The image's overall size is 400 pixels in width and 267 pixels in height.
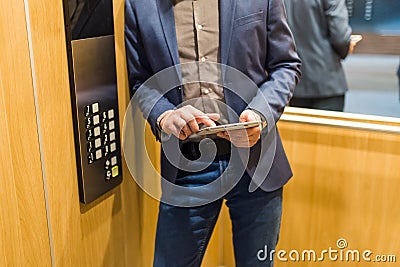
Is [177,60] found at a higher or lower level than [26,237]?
higher

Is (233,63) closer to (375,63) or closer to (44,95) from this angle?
(44,95)

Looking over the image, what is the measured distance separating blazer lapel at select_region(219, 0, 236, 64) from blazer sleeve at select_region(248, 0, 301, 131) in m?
0.09

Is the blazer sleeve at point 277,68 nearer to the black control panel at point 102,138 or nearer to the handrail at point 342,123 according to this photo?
the black control panel at point 102,138

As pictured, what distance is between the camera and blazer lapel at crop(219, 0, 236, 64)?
1046mm

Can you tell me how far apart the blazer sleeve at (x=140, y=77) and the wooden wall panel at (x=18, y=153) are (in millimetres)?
265

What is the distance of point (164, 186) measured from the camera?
114 cm

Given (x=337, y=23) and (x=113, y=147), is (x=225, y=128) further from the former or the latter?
(x=337, y=23)

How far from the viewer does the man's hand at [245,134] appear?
1.00 m

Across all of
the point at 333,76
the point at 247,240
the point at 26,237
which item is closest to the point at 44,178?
the point at 26,237

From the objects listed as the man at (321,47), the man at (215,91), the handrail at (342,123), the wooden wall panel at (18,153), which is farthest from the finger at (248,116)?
the man at (321,47)

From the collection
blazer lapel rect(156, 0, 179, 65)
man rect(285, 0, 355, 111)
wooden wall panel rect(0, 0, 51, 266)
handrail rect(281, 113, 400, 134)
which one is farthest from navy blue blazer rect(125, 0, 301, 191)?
man rect(285, 0, 355, 111)

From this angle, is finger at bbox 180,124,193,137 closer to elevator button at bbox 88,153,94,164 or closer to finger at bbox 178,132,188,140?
finger at bbox 178,132,188,140

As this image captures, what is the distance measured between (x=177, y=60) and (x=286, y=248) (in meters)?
0.94

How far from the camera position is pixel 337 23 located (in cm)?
167
